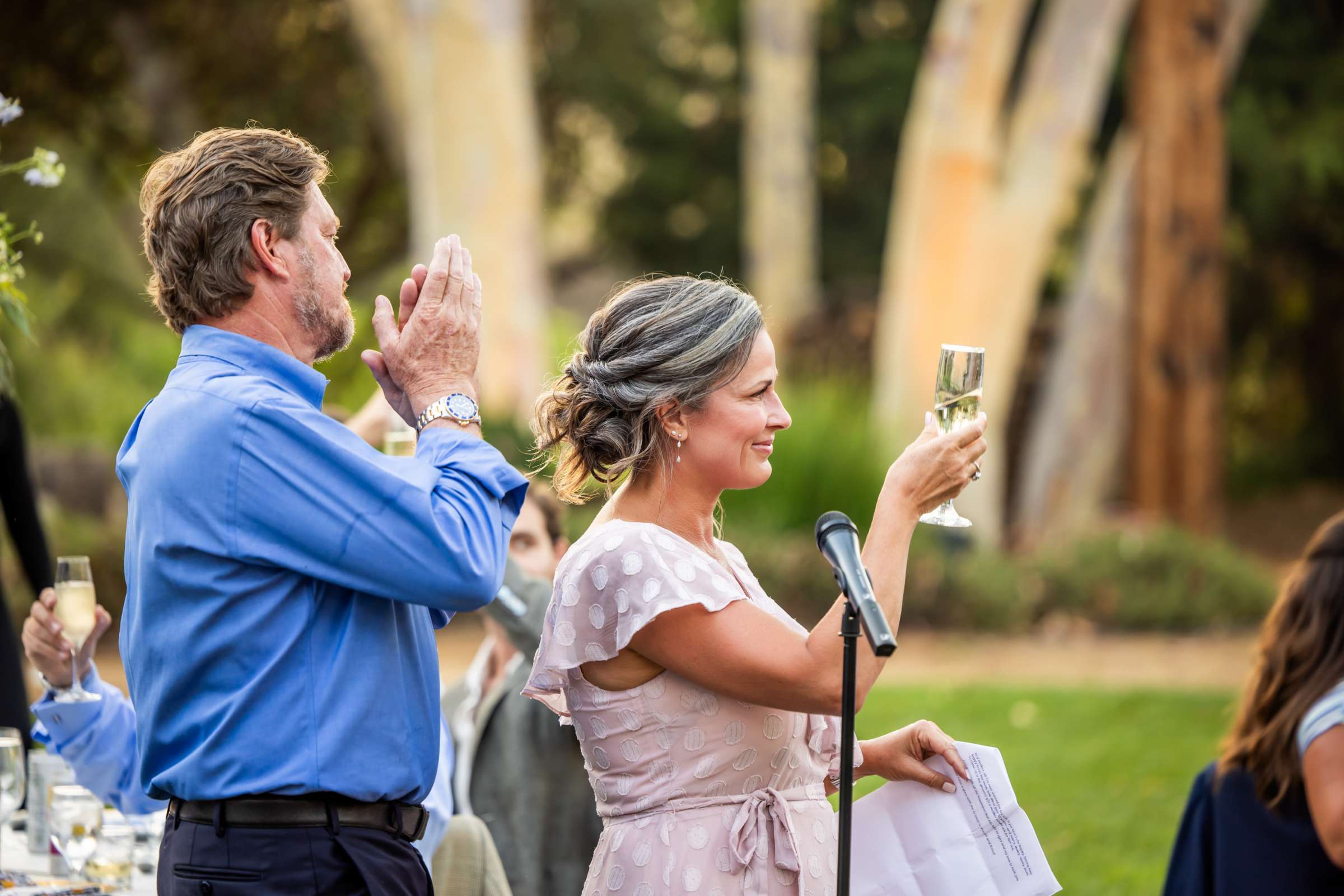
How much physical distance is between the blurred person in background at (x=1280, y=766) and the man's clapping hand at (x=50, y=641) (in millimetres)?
2494

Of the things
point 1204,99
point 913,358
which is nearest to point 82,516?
point 913,358

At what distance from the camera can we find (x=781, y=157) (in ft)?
62.0

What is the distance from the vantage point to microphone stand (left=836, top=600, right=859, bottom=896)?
7.17ft

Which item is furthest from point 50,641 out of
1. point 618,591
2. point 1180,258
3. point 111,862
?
point 1180,258

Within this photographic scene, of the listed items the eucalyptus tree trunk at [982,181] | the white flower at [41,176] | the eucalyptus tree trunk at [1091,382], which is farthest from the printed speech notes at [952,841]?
the eucalyptus tree trunk at [1091,382]

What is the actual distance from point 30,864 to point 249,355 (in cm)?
154

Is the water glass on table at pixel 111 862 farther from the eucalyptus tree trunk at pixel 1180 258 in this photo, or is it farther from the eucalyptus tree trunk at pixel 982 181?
the eucalyptus tree trunk at pixel 1180 258

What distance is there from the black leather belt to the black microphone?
32.1 inches

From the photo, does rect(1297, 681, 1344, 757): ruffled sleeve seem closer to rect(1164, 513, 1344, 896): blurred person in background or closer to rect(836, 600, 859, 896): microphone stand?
rect(1164, 513, 1344, 896): blurred person in background

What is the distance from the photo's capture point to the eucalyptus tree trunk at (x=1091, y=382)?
14.9 metres

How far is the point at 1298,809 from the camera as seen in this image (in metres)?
3.24

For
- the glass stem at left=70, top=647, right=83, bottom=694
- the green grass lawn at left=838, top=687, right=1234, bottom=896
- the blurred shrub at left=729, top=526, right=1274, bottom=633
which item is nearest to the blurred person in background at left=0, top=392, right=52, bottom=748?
the glass stem at left=70, top=647, right=83, bottom=694

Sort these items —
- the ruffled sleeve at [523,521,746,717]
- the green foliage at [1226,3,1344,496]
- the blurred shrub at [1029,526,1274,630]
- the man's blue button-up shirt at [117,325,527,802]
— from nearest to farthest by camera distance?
1. the man's blue button-up shirt at [117,325,527,802]
2. the ruffled sleeve at [523,521,746,717]
3. the blurred shrub at [1029,526,1274,630]
4. the green foliage at [1226,3,1344,496]

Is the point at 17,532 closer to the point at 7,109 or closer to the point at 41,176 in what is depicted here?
the point at 41,176
